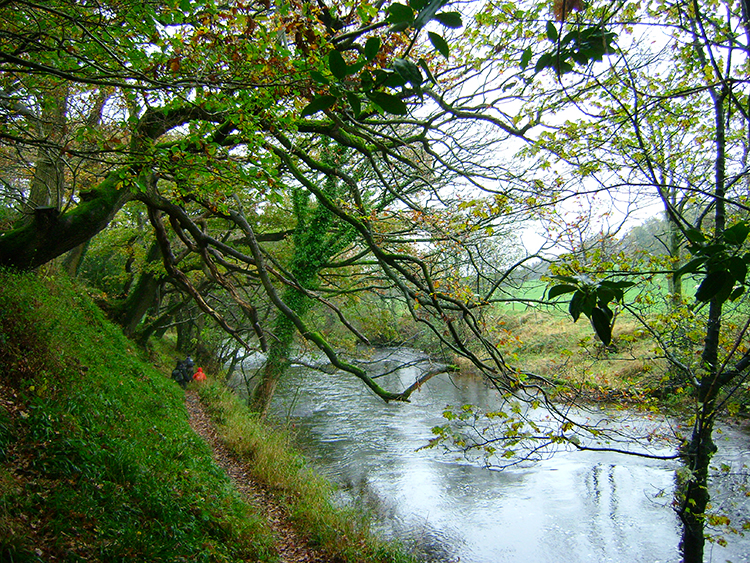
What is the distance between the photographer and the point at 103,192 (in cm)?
494

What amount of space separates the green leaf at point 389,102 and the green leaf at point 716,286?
31.4 inches

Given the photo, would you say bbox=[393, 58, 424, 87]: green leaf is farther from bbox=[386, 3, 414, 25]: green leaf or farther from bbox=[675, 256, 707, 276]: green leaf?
bbox=[675, 256, 707, 276]: green leaf

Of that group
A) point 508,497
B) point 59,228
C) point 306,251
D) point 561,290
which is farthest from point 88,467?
point 508,497

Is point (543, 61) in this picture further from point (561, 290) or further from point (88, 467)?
point (88, 467)

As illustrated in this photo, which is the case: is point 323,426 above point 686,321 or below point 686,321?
below

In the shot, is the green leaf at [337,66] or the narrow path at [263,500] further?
the narrow path at [263,500]

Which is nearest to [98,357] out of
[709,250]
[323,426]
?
[323,426]

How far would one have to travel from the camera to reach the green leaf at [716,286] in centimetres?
98

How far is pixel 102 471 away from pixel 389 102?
457 cm

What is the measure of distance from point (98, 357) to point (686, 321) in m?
8.31

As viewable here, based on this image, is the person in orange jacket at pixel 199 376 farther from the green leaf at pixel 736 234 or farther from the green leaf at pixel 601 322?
the green leaf at pixel 736 234

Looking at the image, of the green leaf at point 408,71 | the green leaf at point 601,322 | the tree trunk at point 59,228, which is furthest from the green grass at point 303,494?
the green leaf at point 408,71

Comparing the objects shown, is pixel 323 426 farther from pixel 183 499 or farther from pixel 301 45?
pixel 301 45

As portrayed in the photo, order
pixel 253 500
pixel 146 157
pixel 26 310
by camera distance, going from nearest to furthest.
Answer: pixel 146 157 < pixel 26 310 < pixel 253 500
